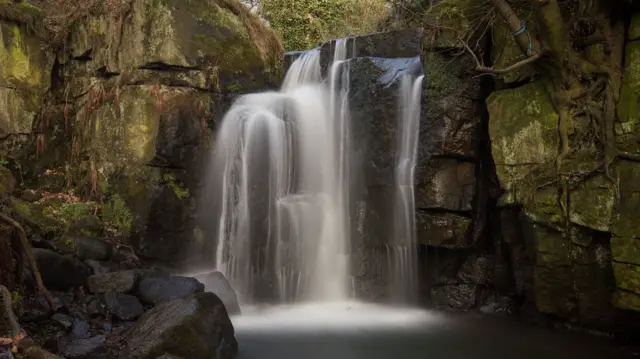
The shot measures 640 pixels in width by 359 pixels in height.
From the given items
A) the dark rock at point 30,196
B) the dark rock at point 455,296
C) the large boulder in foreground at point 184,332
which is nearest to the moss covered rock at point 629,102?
the dark rock at point 455,296

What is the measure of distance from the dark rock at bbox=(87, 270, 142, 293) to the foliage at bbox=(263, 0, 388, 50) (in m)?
11.1

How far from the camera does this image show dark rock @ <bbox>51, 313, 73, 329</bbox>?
6.02 m

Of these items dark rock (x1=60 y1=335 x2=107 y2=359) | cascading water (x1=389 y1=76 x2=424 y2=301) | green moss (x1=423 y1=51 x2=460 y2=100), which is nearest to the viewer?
dark rock (x1=60 y1=335 x2=107 y2=359)

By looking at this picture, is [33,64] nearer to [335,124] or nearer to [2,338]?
[335,124]

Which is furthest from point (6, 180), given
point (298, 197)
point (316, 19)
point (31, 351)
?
point (316, 19)

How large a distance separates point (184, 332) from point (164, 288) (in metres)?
1.64

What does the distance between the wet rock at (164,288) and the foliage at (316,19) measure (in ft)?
36.0

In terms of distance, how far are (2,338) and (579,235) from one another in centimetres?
676

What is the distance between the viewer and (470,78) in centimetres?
869

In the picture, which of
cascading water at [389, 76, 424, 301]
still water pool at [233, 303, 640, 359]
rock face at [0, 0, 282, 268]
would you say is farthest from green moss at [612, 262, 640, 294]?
rock face at [0, 0, 282, 268]

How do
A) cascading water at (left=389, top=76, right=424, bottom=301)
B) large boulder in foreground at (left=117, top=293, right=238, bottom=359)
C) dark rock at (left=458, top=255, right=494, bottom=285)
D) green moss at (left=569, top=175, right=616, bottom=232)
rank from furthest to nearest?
dark rock at (left=458, top=255, right=494, bottom=285) < cascading water at (left=389, top=76, right=424, bottom=301) < green moss at (left=569, top=175, right=616, bottom=232) < large boulder in foreground at (left=117, top=293, right=238, bottom=359)

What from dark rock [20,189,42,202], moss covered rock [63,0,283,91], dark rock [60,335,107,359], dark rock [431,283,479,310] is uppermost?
moss covered rock [63,0,283,91]

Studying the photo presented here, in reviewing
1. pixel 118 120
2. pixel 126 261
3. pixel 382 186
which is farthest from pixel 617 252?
pixel 118 120

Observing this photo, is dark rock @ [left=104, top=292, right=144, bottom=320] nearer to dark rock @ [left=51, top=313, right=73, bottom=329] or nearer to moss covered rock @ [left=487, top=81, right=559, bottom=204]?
dark rock @ [left=51, top=313, right=73, bottom=329]
